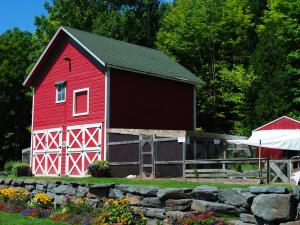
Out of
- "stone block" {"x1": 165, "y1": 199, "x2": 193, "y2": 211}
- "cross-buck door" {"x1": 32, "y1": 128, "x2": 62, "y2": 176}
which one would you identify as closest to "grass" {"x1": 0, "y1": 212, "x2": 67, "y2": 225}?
"stone block" {"x1": 165, "y1": 199, "x2": 193, "y2": 211}

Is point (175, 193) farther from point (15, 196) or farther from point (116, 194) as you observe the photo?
point (15, 196)

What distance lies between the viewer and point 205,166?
62.5ft

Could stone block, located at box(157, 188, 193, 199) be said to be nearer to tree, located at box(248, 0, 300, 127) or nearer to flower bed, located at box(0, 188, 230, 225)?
flower bed, located at box(0, 188, 230, 225)

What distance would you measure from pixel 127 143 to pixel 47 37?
23876mm

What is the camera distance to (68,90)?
A: 25.9 meters

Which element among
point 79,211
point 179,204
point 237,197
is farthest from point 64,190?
point 237,197

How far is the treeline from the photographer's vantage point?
31.1m

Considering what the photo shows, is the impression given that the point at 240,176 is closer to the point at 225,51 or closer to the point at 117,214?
the point at 117,214

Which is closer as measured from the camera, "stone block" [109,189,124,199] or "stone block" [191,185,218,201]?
"stone block" [191,185,218,201]

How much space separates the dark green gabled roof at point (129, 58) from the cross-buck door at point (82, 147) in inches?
138

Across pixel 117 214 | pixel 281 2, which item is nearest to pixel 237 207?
pixel 117 214

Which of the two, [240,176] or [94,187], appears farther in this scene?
[240,176]

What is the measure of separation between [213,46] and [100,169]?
20863 mm

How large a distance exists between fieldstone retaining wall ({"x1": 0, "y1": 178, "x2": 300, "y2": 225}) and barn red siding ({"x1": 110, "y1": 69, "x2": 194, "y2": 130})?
872 cm
